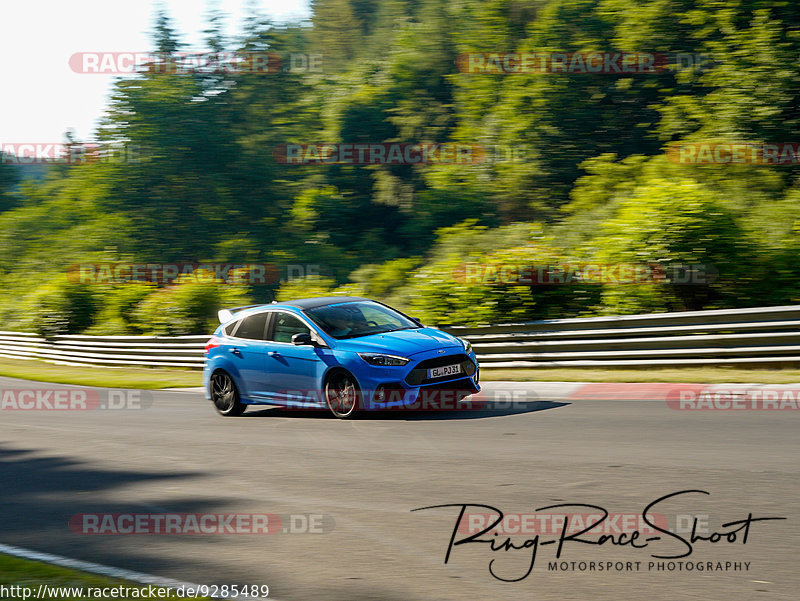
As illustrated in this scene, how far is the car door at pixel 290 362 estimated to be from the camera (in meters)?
12.2

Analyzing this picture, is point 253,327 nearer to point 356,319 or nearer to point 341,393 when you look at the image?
point 356,319

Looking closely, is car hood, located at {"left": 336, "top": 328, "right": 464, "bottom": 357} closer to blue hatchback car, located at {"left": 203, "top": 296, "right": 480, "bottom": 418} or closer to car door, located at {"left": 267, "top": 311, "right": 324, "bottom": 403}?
blue hatchback car, located at {"left": 203, "top": 296, "right": 480, "bottom": 418}

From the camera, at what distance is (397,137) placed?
51.5 meters

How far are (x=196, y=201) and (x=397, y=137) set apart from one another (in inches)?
457

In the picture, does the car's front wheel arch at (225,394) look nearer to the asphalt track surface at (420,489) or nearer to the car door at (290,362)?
the asphalt track surface at (420,489)

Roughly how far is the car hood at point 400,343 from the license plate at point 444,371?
26 cm

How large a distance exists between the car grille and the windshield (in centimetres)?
114

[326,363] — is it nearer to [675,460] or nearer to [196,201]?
[675,460]

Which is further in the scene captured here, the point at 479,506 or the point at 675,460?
the point at 675,460

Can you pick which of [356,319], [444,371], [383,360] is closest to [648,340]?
[444,371]

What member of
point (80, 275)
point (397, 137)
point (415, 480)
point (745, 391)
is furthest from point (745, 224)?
point (397, 137)

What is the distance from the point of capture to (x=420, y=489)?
7.60 meters

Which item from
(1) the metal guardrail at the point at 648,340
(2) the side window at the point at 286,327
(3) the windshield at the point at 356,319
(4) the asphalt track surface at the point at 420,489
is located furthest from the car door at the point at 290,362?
(1) the metal guardrail at the point at 648,340

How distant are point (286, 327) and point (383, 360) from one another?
2015 millimetres
